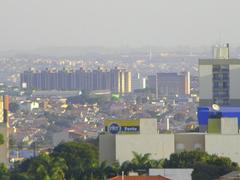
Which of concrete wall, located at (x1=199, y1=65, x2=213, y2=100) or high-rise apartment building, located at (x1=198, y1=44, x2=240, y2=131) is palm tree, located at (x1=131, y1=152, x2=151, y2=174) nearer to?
high-rise apartment building, located at (x1=198, y1=44, x2=240, y2=131)

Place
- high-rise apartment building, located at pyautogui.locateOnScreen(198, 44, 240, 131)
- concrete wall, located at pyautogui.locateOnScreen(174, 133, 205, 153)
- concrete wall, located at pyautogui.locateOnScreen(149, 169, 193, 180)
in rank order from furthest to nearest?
high-rise apartment building, located at pyautogui.locateOnScreen(198, 44, 240, 131) → concrete wall, located at pyautogui.locateOnScreen(174, 133, 205, 153) → concrete wall, located at pyautogui.locateOnScreen(149, 169, 193, 180)

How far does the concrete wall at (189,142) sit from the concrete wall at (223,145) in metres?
0.41

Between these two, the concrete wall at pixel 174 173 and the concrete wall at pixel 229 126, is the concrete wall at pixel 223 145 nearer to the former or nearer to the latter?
the concrete wall at pixel 229 126

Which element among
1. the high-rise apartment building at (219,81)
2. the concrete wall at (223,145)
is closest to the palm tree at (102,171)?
the concrete wall at (223,145)

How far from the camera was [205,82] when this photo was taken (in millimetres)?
89500

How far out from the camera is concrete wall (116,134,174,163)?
55562 millimetres

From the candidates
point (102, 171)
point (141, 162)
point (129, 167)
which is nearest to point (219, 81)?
point (141, 162)

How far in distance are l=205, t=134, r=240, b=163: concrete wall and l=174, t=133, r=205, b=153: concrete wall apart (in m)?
0.41

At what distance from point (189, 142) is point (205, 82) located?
32794 millimetres

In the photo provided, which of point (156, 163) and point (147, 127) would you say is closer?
point (156, 163)

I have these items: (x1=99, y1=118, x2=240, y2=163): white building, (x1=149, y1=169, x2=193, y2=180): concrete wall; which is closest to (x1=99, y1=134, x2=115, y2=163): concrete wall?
(x1=99, y1=118, x2=240, y2=163): white building

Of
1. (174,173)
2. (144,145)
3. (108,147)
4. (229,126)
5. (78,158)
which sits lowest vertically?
(78,158)

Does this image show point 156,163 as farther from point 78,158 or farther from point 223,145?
point 78,158

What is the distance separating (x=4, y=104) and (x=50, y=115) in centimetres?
3018
